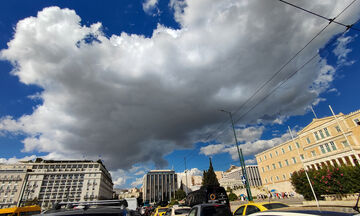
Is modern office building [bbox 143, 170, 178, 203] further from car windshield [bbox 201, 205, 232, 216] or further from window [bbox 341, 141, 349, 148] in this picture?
car windshield [bbox 201, 205, 232, 216]

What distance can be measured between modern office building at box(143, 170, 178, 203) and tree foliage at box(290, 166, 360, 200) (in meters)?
181

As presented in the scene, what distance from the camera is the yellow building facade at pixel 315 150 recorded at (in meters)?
37.3

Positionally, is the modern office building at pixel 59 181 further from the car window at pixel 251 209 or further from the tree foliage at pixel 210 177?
the car window at pixel 251 209

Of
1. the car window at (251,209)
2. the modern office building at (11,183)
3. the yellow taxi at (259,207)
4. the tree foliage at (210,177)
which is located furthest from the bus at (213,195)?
the modern office building at (11,183)

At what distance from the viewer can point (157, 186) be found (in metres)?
192

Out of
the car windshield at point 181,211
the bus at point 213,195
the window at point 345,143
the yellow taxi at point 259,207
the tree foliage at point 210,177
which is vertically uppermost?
the window at point 345,143

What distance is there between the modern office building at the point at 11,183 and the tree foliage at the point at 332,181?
129 meters

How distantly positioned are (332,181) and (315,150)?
115 feet

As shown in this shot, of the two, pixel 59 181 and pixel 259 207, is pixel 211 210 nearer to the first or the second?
pixel 259 207

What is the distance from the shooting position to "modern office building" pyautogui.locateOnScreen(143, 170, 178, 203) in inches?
7335

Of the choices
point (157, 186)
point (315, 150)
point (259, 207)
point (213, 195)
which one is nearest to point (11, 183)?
point (157, 186)

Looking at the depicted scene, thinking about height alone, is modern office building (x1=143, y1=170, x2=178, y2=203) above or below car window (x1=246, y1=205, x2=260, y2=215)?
above

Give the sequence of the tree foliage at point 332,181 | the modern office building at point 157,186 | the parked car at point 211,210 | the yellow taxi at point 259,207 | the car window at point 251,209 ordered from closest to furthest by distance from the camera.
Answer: the parked car at point 211,210
the yellow taxi at point 259,207
the car window at point 251,209
the tree foliage at point 332,181
the modern office building at point 157,186

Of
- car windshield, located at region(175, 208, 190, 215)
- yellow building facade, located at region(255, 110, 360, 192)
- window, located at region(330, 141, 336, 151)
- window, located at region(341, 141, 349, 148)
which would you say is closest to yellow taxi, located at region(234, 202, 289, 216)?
car windshield, located at region(175, 208, 190, 215)
